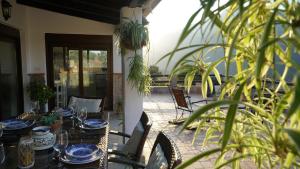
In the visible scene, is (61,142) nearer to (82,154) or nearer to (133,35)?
(82,154)

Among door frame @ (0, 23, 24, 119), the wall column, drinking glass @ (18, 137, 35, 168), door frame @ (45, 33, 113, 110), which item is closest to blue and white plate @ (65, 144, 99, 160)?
drinking glass @ (18, 137, 35, 168)

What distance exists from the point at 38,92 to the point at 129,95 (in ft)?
9.00

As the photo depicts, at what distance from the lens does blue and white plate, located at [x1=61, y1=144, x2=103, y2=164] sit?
1.87m

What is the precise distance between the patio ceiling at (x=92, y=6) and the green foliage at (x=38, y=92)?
182 cm

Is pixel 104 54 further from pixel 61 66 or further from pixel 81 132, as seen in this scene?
pixel 81 132

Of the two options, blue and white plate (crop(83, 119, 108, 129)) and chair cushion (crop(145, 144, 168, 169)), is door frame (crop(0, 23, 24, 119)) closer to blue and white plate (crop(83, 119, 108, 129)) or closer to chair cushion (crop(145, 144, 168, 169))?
blue and white plate (crop(83, 119, 108, 129))

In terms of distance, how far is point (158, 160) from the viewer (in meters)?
1.79

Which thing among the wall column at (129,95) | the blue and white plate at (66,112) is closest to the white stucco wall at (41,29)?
the wall column at (129,95)

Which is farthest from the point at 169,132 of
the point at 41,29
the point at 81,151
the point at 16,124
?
the point at 41,29

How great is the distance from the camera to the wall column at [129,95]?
13.5 ft

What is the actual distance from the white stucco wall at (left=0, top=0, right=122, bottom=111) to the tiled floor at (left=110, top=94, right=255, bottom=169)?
1870mm

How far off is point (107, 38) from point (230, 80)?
6.41 meters

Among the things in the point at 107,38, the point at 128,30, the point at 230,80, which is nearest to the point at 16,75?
the point at 107,38

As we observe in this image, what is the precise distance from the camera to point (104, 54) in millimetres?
7219
